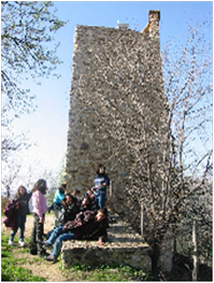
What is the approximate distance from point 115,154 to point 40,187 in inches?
122

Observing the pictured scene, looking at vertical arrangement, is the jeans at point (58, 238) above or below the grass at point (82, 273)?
above

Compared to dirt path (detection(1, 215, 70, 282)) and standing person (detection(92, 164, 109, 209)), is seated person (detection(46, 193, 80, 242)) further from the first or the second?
standing person (detection(92, 164, 109, 209))

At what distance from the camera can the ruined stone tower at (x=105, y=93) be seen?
721 cm

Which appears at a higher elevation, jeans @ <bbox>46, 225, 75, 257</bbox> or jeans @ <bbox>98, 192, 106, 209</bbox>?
jeans @ <bbox>98, 192, 106, 209</bbox>

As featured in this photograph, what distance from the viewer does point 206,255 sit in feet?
20.5

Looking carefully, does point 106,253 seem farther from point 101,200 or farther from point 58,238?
point 101,200

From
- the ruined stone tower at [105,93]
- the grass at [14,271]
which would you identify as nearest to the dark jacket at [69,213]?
the grass at [14,271]

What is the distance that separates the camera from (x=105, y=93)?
8.04 meters

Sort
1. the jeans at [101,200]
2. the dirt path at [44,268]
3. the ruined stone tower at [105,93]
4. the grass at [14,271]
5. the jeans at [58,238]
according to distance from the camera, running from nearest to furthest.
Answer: the grass at [14,271] < the dirt path at [44,268] < the jeans at [58,238] < the jeans at [101,200] < the ruined stone tower at [105,93]

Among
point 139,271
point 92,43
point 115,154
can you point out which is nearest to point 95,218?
point 139,271

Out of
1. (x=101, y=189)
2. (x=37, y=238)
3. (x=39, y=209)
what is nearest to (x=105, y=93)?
(x=101, y=189)

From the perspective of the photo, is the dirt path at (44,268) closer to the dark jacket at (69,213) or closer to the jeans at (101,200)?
the dark jacket at (69,213)

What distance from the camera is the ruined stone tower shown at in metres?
7.21

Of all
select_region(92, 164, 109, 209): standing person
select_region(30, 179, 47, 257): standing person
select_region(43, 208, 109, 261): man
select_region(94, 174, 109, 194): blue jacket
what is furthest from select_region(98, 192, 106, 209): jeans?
select_region(30, 179, 47, 257): standing person
